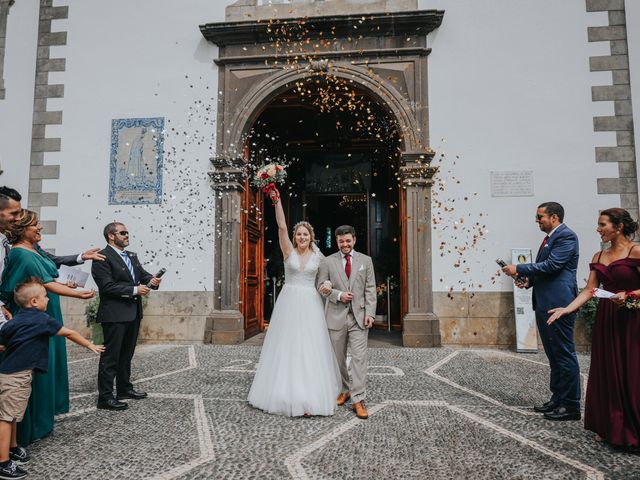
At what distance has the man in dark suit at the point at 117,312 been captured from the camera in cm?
363

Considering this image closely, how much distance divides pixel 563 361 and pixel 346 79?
527 cm

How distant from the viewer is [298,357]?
352cm

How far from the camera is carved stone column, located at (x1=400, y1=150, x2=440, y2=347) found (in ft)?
21.3

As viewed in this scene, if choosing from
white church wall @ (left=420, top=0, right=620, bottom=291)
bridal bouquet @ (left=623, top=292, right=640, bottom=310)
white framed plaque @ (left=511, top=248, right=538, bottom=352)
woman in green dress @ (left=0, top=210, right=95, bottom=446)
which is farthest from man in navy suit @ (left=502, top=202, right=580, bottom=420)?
woman in green dress @ (left=0, top=210, right=95, bottom=446)

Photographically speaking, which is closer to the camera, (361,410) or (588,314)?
(361,410)

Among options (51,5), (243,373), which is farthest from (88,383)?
(51,5)

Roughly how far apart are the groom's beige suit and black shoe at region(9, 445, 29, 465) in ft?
7.34

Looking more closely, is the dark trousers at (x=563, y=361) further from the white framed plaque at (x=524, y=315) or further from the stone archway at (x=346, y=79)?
the stone archway at (x=346, y=79)

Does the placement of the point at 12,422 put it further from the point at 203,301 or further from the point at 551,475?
the point at 203,301

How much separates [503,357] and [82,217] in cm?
693

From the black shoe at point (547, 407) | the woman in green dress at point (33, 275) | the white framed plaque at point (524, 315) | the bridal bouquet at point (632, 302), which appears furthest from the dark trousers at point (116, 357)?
the white framed plaque at point (524, 315)

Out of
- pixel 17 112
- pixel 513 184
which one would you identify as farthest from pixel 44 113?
pixel 513 184

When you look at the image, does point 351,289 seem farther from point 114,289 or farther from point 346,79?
point 346,79

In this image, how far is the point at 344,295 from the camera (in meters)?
3.62
